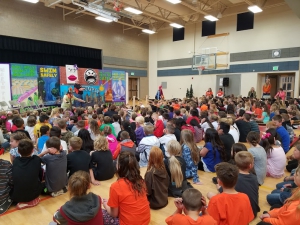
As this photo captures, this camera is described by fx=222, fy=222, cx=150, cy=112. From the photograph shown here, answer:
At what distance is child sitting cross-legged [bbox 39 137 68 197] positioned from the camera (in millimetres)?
2980

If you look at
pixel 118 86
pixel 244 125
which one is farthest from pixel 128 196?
pixel 118 86

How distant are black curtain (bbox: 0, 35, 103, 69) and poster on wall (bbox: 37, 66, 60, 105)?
9.68 feet

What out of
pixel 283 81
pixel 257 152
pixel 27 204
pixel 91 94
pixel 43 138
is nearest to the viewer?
pixel 27 204

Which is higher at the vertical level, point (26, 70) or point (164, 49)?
point (164, 49)

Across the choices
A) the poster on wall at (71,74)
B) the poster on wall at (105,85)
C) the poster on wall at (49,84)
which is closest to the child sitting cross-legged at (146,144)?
the poster on wall at (49,84)

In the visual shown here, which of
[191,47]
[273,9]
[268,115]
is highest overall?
[273,9]

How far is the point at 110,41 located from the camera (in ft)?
57.8

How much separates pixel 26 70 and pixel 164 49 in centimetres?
1130

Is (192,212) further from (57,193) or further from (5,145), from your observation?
(5,145)

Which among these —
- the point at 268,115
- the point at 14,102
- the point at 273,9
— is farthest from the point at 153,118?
the point at 273,9

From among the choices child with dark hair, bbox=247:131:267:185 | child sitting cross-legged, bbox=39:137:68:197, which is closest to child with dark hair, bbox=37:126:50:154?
child sitting cross-legged, bbox=39:137:68:197

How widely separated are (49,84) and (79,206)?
11.6 metres

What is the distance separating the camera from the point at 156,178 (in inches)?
102

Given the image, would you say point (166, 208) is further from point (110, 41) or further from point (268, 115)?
point (110, 41)
